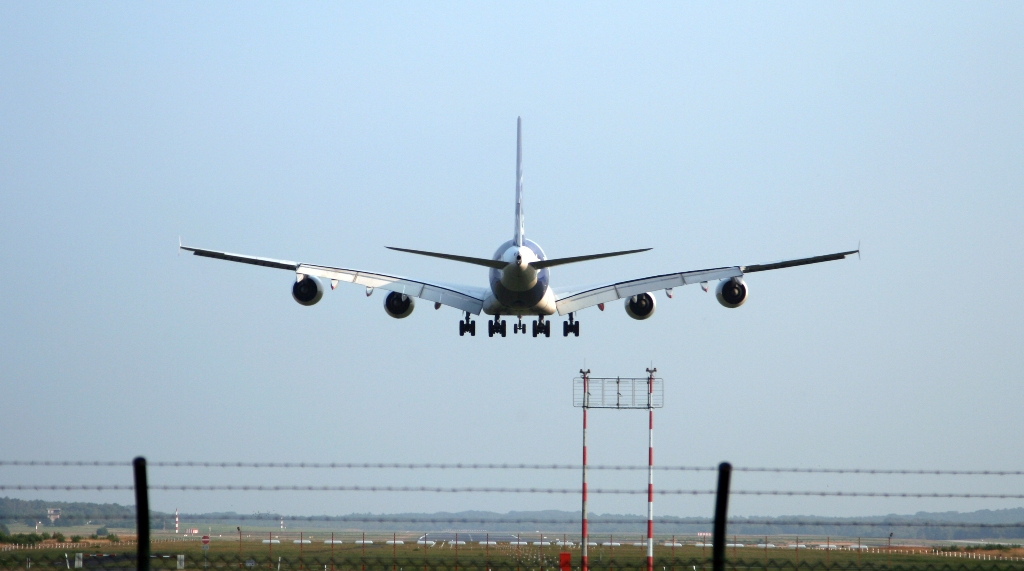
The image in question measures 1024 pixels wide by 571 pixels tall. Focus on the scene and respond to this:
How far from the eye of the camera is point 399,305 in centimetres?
4778

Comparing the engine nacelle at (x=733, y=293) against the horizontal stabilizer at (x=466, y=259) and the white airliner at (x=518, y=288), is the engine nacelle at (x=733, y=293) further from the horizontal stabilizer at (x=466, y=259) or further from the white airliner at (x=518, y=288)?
the horizontal stabilizer at (x=466, y=259)

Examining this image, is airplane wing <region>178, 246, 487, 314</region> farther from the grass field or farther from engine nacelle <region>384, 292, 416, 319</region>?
the grass field

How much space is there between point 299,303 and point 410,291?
6167mm

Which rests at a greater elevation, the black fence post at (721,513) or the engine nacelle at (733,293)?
the engine nacelle at (733,293)

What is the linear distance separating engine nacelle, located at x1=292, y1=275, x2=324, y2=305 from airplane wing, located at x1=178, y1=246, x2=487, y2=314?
1.20 feet

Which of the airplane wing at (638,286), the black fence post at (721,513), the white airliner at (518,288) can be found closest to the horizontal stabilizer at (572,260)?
the white airliner at (518,288)

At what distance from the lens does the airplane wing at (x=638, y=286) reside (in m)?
46.0

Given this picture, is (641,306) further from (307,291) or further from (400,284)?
(307,291)

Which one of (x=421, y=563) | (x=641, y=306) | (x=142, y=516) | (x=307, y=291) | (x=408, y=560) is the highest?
(x=641, y=306)

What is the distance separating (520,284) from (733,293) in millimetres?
8684

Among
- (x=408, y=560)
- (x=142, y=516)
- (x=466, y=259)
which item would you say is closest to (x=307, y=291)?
(x=466, y=259)

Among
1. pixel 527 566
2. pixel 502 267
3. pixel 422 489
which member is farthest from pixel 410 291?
pixel 422 489

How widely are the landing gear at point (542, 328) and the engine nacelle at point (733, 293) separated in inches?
320

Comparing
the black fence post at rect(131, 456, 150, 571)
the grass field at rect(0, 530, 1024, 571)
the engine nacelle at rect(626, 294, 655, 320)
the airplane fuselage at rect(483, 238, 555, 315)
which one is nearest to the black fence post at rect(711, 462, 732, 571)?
the grass field at rect(0, 530, 1024, 571)
